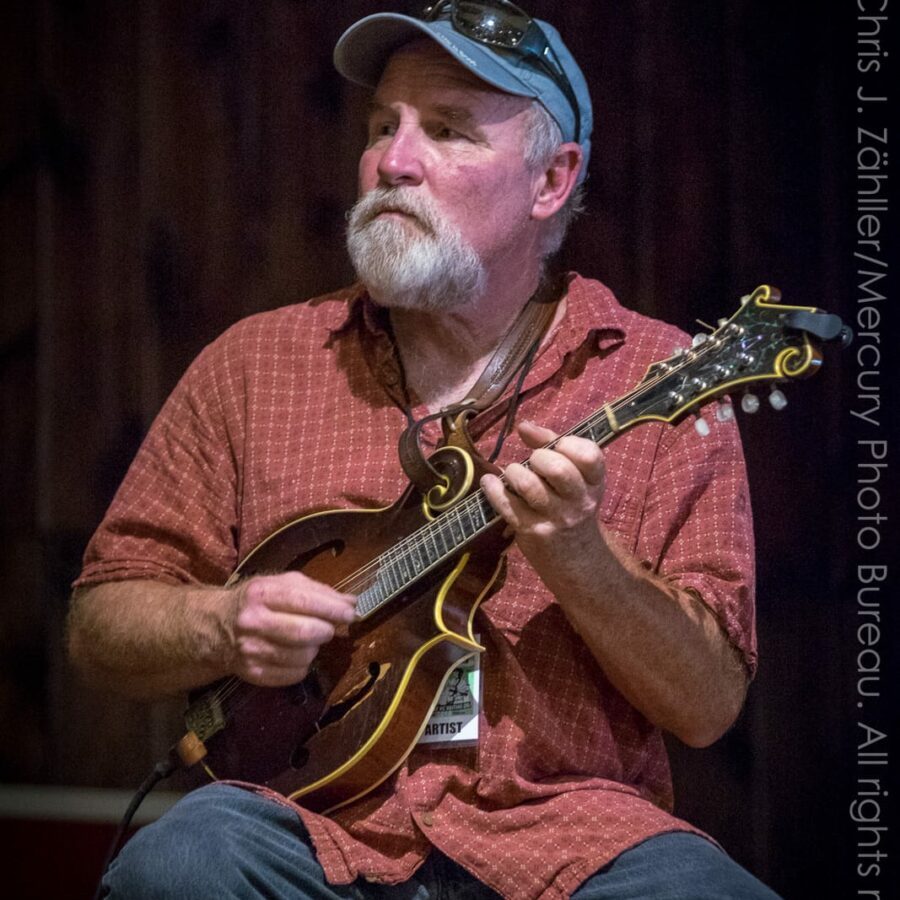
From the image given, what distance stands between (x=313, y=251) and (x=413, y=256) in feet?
2.36

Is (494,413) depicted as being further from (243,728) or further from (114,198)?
(114,198)

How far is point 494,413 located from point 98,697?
48.7 inches

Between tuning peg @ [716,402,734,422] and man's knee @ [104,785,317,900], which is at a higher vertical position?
tuning peg @ [716,402,734,422]

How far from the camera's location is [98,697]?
267 centimetres

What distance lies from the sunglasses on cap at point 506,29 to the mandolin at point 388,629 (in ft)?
2.20

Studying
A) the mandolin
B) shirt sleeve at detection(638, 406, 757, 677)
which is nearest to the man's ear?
shirt sleeve at detection(638, 406, 757, 677)

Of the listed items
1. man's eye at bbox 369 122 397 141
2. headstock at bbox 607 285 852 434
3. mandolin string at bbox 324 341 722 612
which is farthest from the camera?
man's eye at bbox 369 122 397 141

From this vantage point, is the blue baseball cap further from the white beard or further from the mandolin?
the mandolin

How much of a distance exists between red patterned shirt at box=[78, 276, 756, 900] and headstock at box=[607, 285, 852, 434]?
0.22m

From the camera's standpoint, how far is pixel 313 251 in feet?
8.53

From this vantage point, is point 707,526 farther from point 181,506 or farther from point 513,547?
point 181,506

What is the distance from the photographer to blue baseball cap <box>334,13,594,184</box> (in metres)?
1.95

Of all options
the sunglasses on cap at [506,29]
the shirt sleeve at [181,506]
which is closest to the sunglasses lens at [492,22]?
the sunglasses on cap at [506,29]

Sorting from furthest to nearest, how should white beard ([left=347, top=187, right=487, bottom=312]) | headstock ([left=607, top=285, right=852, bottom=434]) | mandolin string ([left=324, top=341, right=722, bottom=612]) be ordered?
white beard ([left=347, top=187, right=487, bottom=312]) < mandolin string ([left=324, top=341, right=722, bottom=612]) < headstock ([left=607, top=285, right=852, bottom=434])
